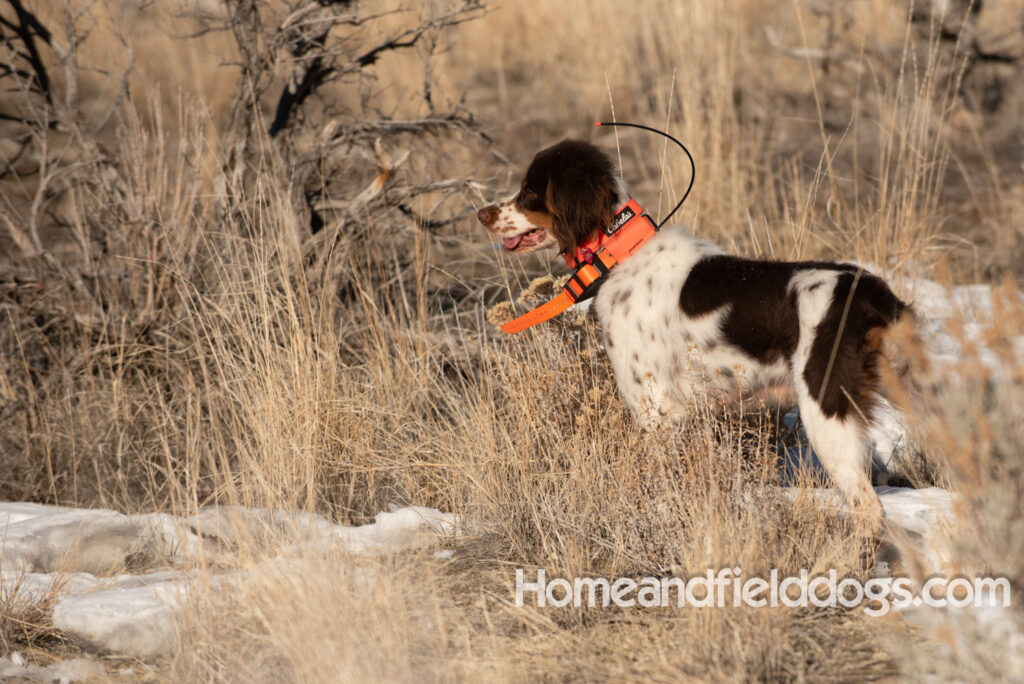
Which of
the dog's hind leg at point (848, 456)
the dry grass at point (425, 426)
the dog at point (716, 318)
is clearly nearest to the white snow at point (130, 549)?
the dry grass at point (425, 426)

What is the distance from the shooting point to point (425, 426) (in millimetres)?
3762

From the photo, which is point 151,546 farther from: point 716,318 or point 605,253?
point 716,318

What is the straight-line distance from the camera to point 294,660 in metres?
2.30

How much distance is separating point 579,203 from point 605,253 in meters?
0.20

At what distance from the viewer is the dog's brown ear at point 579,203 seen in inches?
134

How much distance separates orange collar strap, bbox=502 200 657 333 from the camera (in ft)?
11.1

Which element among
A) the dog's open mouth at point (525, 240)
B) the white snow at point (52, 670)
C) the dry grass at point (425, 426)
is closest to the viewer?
the dry grass at point (425, 426)

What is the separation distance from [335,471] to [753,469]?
1702 millimetres

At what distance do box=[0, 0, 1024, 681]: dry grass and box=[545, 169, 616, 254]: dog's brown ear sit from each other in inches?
15.4

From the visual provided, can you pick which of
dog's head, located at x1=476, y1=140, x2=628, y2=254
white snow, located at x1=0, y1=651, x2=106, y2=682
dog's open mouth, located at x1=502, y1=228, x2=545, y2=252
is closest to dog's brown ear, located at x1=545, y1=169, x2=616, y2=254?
dog's head, located at x1=476, y1=140, x2=628, y2=254

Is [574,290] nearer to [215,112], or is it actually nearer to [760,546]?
[760,546]

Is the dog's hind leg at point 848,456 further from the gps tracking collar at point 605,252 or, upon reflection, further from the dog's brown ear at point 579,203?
the dog's brown ear at point 579,203

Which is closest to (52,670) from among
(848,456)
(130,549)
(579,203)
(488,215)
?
(130,549)

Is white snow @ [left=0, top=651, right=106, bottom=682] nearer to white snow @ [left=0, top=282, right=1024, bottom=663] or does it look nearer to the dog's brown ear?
A: white snow @ [left=0, top=282, right=1024, bottom=663]
